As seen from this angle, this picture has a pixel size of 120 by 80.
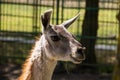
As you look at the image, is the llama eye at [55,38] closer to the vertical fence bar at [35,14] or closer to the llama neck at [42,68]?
the llama neck at [42,68]

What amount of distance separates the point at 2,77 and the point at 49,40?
528cm

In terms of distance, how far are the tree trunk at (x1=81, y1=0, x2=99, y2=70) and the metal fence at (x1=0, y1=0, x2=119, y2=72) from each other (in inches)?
11.3

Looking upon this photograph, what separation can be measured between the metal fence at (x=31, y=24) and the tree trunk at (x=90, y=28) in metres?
0.29

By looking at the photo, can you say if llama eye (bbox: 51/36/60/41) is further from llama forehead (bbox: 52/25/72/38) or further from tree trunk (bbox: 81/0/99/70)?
tree trunk (bbox: 81/0/99/70)

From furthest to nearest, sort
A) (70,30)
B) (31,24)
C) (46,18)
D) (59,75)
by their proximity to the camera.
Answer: (31,24), (70,30), (59,75), (46,18)

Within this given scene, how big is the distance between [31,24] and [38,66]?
6939 mm

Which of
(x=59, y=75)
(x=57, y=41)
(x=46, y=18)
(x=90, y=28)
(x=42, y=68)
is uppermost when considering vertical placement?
(x=46, y=18)

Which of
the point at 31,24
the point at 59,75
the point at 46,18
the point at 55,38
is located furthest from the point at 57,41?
the point at 31,24

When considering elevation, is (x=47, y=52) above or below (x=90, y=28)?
below

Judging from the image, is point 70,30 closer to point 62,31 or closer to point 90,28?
point 90,28

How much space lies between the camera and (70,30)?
41.1 feet

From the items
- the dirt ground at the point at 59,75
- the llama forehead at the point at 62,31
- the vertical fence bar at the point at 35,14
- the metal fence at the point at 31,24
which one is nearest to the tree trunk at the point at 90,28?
the metal fence at the point at 31,24

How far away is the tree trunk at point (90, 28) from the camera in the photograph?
11656 millimetres

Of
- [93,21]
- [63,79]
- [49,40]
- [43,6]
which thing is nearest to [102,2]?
[93,21]
